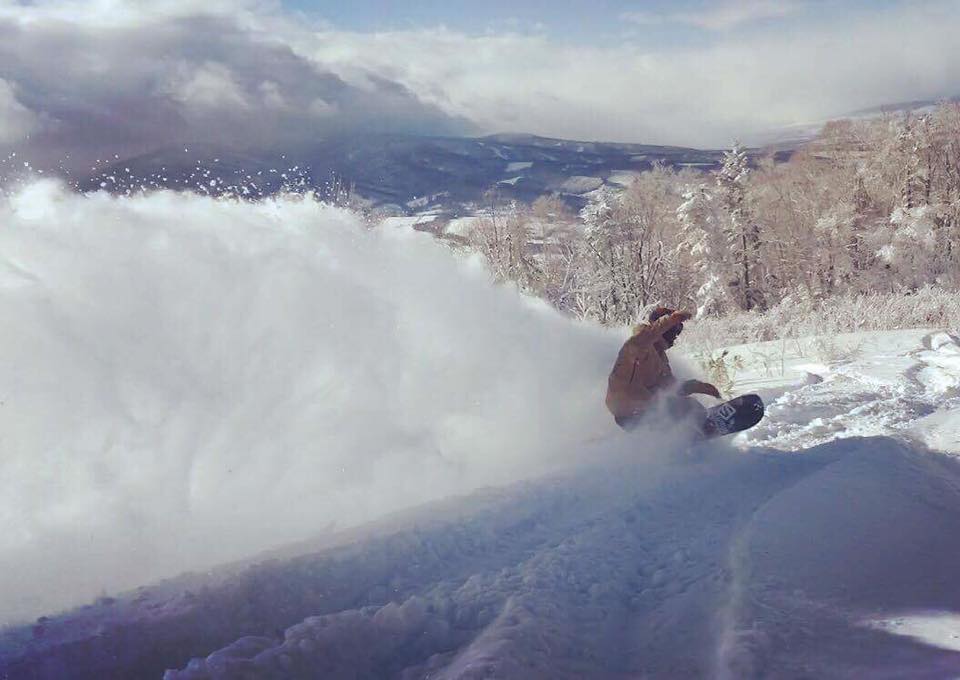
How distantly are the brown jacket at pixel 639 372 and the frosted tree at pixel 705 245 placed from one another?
31.8 meters

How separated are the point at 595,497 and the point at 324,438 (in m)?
2.39

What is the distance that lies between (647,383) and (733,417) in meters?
0.88

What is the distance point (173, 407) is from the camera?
6.31m

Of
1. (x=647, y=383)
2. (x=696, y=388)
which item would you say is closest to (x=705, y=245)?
(x=696, y=388)

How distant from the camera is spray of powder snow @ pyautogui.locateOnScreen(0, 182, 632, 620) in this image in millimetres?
5512

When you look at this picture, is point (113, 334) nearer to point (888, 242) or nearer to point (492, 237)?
point (888, 242)

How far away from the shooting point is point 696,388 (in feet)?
26.5

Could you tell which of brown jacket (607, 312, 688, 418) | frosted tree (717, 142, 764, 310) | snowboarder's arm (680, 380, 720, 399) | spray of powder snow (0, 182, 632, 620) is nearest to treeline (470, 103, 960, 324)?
frosted tree (717, 142, 764, 310)

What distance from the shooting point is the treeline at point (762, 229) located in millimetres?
36125

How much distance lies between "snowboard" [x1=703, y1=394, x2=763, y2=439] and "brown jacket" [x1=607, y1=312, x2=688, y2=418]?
24.6 inches

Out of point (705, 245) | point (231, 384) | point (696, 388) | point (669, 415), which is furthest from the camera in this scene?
point (705, 245)

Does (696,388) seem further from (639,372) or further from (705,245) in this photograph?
(705,245)

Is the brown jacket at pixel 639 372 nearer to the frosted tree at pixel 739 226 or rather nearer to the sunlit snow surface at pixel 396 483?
the sunlit snow surface at pixel 396 483

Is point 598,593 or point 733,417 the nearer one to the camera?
point 598,593
